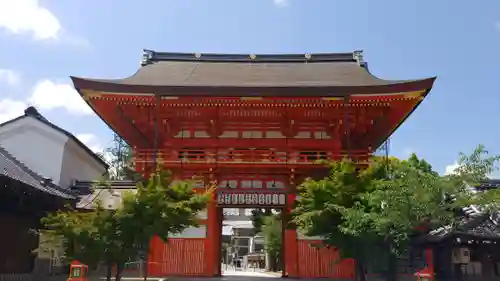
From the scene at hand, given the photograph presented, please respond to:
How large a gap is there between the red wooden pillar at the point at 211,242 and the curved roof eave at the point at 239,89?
4.50 m

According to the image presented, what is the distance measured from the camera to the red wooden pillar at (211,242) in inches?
745

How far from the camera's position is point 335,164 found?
52.5 feet

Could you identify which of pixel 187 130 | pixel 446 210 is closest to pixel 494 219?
pixel 446 210

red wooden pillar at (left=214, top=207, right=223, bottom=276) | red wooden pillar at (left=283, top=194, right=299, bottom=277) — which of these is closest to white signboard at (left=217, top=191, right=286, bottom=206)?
red wooden pillar at (left=214, top=207, right=223, bottom=276)

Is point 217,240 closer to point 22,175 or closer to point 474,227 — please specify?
point 22,175

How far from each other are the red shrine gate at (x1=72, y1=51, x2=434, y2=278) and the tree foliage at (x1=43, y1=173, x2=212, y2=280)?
17.5 ft

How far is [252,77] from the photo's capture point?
23.3 m

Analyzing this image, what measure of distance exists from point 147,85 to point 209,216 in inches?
233

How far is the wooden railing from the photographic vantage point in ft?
63.2

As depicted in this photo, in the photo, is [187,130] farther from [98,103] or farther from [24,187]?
[24,187]

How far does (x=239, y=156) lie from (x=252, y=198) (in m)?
1.85

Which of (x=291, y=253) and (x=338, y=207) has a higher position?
(x=338, y=207)

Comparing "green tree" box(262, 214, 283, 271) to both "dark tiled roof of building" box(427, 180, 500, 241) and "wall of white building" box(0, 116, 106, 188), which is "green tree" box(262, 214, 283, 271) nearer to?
"wall of white building" box(0, 116, 106, 188)

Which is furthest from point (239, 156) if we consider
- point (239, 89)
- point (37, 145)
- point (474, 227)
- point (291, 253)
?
point (37, 145)
